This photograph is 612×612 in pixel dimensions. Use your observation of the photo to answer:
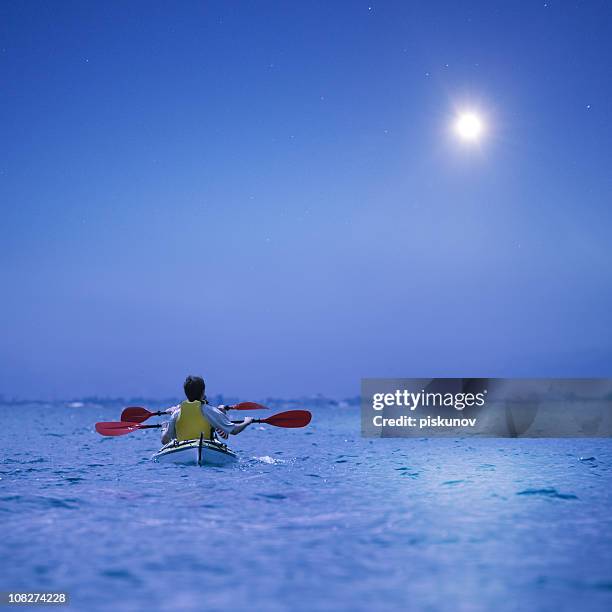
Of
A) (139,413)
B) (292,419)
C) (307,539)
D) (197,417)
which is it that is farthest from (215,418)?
(307,539)

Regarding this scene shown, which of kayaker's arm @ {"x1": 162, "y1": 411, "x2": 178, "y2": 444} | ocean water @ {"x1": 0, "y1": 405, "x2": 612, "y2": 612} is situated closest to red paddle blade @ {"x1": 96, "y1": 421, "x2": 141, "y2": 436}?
ocean water @ {"x1": 0, "y1": 405, "x2": 612, "y2": 612}

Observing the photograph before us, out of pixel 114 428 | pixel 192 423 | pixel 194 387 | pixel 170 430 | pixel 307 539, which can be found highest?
pixel 194 387

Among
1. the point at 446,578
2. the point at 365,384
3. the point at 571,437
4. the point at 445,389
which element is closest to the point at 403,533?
the point at 446,578

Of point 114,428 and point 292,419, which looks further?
point 292,419

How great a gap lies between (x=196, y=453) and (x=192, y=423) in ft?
1.90

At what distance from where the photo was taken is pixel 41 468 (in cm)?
1405

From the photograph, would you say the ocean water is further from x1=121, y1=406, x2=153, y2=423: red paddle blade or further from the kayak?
x1=121, y1=406, x2=153, y2=423: red paddle blade

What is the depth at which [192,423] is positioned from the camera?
39.6 feet

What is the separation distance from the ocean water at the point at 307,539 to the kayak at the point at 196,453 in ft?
0.75

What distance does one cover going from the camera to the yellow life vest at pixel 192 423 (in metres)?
12.0

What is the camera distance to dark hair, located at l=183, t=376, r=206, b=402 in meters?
12.0

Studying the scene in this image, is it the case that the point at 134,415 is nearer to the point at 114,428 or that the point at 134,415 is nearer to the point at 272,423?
the point at 114,428

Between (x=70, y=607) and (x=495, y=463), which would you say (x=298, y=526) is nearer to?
(x=70, y=607)

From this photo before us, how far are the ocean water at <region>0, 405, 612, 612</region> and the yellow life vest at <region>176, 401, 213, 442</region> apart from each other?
2.10 feet
